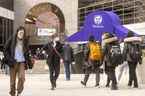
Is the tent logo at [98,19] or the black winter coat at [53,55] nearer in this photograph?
the black winter coat at [53,55]

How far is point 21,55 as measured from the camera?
1359 centimetres

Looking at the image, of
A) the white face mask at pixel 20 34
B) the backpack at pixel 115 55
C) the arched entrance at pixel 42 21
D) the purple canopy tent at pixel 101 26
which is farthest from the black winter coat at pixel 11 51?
the arched entrance at pixel 42 21

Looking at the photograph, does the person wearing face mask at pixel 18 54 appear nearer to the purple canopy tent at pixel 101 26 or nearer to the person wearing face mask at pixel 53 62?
the person wearing face mask at pixel 53 62

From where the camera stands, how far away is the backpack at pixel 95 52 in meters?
17.7

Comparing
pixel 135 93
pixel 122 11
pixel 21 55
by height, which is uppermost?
pixel 122 11

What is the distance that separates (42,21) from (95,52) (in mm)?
39363

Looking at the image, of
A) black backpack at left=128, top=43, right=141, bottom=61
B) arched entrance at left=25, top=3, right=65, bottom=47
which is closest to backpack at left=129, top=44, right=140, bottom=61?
black backpack at left=128, top=43, right=141, bottom=61

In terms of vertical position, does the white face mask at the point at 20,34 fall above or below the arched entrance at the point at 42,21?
below

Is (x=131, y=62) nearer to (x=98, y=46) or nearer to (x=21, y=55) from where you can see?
(x=98, y=46)

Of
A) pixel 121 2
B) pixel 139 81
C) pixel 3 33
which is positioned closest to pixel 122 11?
pixel 121 2

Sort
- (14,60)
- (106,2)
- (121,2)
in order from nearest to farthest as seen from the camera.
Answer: (14,60)
(121,2)
(106,2)

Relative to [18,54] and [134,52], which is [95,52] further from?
[18,54]

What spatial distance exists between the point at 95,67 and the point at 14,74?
4.59 meters

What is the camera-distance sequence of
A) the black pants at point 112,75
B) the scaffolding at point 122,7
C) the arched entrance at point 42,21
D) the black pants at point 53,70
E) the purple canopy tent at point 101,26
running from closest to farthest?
the black pants at point 112,75
the black pants at point 53,70
the purple canopy tent at point 101,26
the scaffolding at point 122,7
the arched entrance at point 42,21
